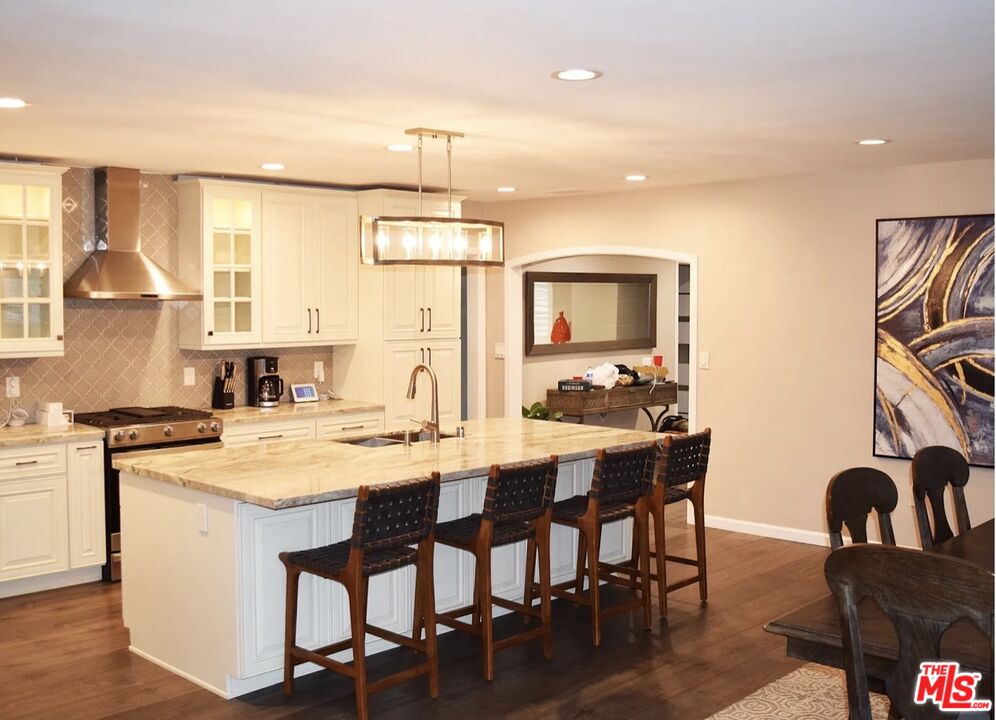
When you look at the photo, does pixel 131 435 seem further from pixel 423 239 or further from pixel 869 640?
pixel 869 640

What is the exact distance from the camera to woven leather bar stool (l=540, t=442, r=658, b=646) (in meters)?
4.84

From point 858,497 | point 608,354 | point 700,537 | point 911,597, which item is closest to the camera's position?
point 911,597

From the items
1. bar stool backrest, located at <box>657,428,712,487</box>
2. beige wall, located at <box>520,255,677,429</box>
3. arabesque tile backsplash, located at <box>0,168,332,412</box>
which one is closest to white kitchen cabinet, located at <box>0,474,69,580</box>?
arabesque tile backsplash, located at <box>0,168,332,412</box>

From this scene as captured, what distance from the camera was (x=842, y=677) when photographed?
14.7 ft

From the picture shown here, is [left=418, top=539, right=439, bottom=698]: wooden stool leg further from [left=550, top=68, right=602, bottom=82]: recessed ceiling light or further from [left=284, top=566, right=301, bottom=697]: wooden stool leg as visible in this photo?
[left=550, top=68, right=602, bottom=82]: recessed ceiling light

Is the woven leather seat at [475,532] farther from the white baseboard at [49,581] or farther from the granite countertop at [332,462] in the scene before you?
the white baseboard at [49,581]

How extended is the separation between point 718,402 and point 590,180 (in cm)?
179

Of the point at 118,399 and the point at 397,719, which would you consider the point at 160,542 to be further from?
the point at 118,399

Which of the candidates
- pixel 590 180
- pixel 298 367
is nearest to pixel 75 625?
pixel 298 367

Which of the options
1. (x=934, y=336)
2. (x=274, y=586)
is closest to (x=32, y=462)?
(x=274, y=586)

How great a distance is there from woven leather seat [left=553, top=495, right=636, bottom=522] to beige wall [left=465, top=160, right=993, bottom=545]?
230 cm

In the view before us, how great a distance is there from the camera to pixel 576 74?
377 centimetres
